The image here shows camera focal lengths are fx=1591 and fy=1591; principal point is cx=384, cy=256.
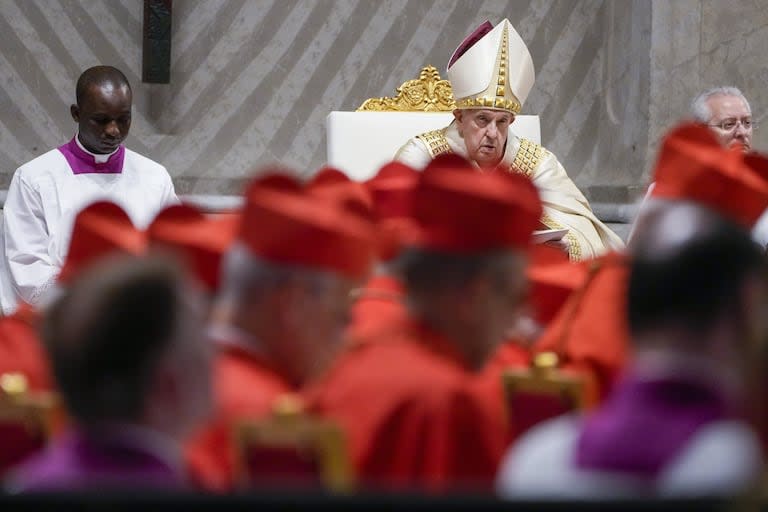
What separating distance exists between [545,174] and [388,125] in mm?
782

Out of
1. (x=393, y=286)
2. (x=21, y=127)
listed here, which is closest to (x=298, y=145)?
(x=21, y=127)

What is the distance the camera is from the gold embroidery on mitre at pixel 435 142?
6.51 meters

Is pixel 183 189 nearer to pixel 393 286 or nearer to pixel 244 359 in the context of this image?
pixel 393 286

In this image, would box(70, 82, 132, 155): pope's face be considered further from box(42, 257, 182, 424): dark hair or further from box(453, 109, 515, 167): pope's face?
box(42, 257, 182, 424): dark hair

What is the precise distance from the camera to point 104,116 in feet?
21.5

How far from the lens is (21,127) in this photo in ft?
28.5

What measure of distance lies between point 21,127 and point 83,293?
278 inches

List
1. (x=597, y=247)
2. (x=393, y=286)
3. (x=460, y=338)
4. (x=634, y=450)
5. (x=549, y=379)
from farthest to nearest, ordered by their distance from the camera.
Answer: (x=597, y=247)
(x=393, y=286)
(x=549, y=379)
(x=460, y=338)
(x=634, y=450)

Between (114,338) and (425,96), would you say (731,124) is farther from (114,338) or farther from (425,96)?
(114,338)

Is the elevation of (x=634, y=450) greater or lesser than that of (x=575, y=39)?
lesser

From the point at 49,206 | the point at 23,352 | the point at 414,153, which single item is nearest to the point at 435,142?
the point at 414,153

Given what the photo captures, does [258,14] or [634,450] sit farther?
[258,14]

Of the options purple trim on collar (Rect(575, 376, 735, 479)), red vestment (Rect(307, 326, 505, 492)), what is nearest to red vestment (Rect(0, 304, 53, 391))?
red vestment (Rect(307, 326, 505, 492))

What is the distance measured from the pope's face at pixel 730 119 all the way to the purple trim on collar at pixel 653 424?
433 cm
